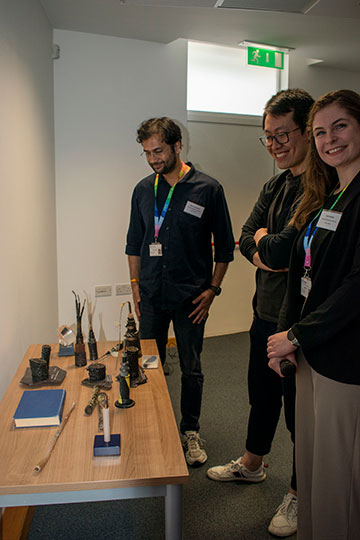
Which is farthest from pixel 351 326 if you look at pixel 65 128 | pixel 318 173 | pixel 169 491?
pixel 65 128

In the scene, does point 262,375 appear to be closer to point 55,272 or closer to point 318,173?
point 318,173

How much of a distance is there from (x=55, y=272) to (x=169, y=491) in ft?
8.27

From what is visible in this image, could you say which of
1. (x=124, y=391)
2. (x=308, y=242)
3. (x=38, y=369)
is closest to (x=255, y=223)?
(x=308, y=242)

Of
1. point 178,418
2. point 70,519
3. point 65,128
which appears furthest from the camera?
point 65,128

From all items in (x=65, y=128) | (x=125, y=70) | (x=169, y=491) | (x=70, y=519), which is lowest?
(x=70, y=519)

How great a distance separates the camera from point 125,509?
1921mm

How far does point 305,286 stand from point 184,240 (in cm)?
95

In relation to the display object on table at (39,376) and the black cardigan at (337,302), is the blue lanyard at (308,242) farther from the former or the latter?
the display object on table at (39,376)

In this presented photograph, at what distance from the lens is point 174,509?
1141mm

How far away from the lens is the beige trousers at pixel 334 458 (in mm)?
1162

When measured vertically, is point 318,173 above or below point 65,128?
below

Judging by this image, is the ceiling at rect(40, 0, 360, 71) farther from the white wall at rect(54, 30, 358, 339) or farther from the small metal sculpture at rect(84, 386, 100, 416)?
the small metal sculpture at rect(84, 386, 100, 416)

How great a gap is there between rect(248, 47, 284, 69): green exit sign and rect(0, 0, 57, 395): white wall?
5.79 ft

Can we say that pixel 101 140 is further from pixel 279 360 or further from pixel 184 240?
pixel 279 360
